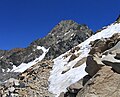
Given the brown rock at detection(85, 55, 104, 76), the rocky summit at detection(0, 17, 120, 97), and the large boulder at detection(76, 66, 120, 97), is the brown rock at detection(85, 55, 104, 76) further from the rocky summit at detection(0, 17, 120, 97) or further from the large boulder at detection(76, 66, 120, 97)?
the large boulder at detection(76, 66, 120, 97)

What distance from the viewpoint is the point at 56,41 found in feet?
456

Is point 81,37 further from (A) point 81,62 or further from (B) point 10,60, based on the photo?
(A) point 81,62

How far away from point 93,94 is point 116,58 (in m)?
4.06

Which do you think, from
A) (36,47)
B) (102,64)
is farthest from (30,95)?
(36,47)

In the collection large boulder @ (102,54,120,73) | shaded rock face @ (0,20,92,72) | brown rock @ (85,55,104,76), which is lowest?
large boulder @ (102,54,120,73)

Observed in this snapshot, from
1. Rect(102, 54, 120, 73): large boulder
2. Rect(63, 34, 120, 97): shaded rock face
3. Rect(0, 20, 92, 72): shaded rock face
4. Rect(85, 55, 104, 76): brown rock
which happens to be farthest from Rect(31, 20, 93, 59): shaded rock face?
Rect(102, 54, 120, 73): large boulder

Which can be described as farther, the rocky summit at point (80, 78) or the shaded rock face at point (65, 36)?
the shaded rock face at point (65, 36)

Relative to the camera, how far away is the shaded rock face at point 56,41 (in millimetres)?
119650

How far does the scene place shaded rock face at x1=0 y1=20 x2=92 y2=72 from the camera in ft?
393

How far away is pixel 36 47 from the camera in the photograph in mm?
140125

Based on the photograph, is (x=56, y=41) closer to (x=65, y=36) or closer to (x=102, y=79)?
(x=65, y=36)

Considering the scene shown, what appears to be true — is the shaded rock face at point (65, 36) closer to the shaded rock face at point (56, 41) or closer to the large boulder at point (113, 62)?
the shaded rock face at point (56, 41)

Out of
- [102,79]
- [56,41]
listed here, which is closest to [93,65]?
[102,79]

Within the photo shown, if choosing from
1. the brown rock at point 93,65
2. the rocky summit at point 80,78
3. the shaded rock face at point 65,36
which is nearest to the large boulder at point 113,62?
the rocky summit at point 80,78
